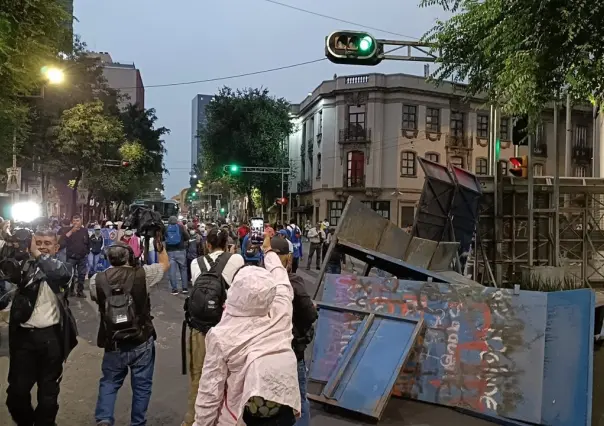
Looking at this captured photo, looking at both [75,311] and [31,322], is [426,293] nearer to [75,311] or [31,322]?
[31,322]

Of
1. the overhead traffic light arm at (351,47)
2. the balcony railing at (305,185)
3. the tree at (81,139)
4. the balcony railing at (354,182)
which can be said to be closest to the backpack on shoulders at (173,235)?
the overhead traffic light arm at (351,47)

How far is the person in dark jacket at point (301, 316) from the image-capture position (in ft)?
13.4

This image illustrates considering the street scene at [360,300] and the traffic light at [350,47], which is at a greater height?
the traffic light at [350,47]

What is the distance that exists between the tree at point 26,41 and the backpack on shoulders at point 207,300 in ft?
20.5

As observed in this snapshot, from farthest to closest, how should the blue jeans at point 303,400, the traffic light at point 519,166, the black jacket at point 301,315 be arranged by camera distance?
1. the traffic light at point 519,166
2. the blue jeans at point 303,400
3. the black jacket at point 301,315

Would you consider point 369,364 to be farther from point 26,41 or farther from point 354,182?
point 354,182

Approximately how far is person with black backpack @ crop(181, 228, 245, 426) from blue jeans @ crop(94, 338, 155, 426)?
352 mm

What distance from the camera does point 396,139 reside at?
4188cm

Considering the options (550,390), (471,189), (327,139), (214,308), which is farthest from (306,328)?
(327,139)

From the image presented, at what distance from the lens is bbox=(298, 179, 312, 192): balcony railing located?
163ft

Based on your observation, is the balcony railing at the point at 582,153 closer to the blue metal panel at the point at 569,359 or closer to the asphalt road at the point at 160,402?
the asphalt road at the point at 160,402

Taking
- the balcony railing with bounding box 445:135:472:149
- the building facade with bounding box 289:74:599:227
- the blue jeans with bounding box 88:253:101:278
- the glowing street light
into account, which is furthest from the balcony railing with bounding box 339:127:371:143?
the glowing street light

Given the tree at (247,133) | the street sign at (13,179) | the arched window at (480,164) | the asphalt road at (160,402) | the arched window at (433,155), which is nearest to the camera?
the asphalt road at (160,402)

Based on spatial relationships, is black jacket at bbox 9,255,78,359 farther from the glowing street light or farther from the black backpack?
the glowing street light
